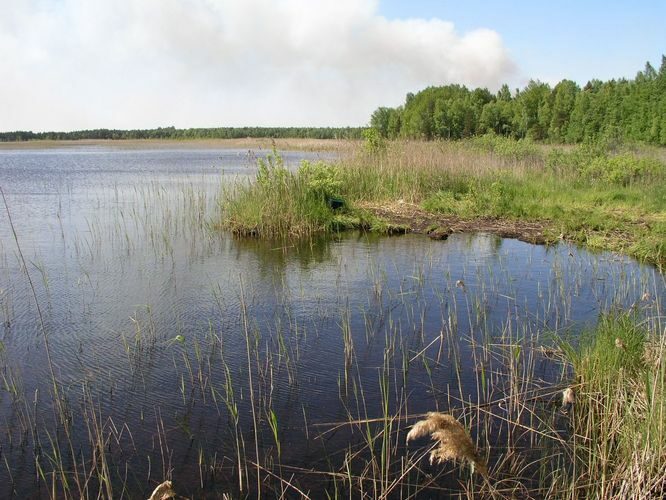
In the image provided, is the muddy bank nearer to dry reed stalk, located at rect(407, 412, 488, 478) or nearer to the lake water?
the lake water

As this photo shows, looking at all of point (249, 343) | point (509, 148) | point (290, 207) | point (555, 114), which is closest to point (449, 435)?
point (249, 343)

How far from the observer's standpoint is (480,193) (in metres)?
15.2

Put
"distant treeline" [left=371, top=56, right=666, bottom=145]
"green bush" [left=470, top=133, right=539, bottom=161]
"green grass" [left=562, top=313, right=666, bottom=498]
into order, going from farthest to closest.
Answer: "distant treeline" [left=371, top=56, right=666, bottom=145] < "green bush" [left=470, top=133, right=539, bottom=161] < "green grass" [left=562, top=313, right=666, bottom=498]

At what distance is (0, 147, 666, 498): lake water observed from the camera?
3996 millimetres

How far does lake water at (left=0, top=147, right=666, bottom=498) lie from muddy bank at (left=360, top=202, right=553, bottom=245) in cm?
98

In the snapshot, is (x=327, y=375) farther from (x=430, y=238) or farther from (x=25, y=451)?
(x=430, y=238)

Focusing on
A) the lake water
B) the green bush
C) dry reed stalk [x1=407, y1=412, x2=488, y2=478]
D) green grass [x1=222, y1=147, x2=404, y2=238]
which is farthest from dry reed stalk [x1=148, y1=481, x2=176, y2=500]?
the green bush

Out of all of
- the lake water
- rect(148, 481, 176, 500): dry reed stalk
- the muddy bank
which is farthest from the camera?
the muddy bank

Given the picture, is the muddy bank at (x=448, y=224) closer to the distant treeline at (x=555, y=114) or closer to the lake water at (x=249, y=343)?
the lake water at (x=249, y=343)

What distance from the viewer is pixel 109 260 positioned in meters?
9.48

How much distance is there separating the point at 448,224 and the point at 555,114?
30.8m

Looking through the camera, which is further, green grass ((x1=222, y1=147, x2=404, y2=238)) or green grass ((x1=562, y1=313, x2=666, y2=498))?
green grass ((x1=222, y1=147, x2=404, y2=238))

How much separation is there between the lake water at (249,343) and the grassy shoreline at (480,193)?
1044 mm

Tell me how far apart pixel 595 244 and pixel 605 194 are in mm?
4528
